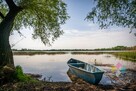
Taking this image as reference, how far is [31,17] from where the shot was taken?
21500mm

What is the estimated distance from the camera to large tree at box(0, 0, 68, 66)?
16391 mm

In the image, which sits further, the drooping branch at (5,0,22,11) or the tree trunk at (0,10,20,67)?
Result: the drooping branch at (5,0,22,11)

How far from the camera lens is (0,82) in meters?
12.7

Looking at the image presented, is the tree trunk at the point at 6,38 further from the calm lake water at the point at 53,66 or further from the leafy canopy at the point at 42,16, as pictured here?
the calm lake water at the point at 53,66

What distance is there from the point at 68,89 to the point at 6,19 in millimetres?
8020

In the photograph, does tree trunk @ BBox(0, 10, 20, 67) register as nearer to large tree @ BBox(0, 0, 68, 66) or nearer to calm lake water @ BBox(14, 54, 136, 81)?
large tree @ BBox(0, 0, 68, 66)

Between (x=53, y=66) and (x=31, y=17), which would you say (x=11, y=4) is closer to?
(x=31, y=17)

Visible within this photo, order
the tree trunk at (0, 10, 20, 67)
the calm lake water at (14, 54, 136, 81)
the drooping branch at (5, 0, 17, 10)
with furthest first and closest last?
the calm lake water at (14, 54, 136, 81), the drooping branch at (5, 0, 17, 10), the tree trunk at (0, 10, 20, 67)

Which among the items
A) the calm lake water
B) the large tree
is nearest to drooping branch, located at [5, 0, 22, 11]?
the large tree

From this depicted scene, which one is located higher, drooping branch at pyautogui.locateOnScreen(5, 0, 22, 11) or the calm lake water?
drooping branch at pyautogui.locateOnScreen(5, 0, 22, 11)

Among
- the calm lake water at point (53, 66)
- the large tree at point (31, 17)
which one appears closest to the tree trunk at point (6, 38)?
the large tree at point (31, 17)

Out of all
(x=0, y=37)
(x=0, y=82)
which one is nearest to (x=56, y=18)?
(x=0, y=37)

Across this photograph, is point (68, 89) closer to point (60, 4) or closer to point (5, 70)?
point (5, 70)

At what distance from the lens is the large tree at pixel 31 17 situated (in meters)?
16.4
